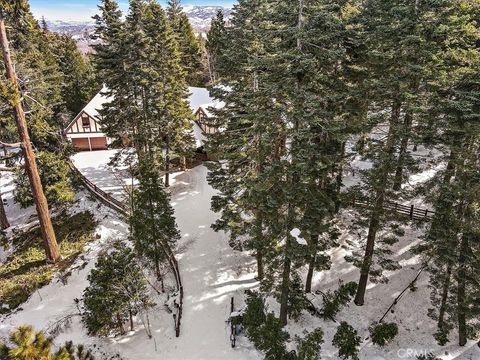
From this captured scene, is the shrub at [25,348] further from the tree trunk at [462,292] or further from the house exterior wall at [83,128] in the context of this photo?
the house exterior wall at [83,128]

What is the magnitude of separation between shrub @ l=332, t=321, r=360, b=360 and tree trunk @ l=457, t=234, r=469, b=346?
4.57 metres

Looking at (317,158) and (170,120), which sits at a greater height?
(170,120)

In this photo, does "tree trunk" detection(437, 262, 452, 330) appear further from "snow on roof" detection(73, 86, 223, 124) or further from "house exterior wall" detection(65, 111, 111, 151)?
"house exterior wall" detection(65, 111, 111, 151)

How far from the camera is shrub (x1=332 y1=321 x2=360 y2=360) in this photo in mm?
15039

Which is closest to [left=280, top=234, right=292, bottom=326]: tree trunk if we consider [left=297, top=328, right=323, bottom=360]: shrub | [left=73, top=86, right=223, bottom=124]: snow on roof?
[left=297, top=328, right=323, bottom=360]: shrub

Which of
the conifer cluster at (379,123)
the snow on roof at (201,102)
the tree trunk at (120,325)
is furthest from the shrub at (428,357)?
the snow on roof at (201,102)

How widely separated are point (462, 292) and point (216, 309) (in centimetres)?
1164

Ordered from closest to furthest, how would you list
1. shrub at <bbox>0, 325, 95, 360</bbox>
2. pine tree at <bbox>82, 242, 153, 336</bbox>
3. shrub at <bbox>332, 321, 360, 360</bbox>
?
shrub at <bbox>0, 325, 95, 360</bbox>
pine tree at <bbox>82, 242, 153, 336</bbox>
shrub at <bbox>332, 321, 360, 360</bbox>

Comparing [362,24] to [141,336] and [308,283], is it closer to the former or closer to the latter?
[308,283]

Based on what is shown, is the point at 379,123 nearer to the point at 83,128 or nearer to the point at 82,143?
the point at 83,128

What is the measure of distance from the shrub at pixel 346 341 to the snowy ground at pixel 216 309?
0.50 metres

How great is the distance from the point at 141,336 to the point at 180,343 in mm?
2078

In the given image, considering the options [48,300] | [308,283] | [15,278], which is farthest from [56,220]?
[308,283]

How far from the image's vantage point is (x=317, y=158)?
14625mm
